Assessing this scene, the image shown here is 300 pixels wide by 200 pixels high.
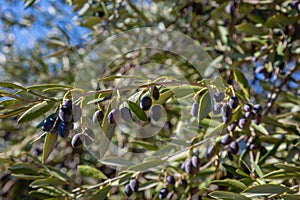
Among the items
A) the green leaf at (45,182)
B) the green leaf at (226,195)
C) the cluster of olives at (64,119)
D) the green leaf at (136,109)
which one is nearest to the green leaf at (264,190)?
the green leaf at (226,195)

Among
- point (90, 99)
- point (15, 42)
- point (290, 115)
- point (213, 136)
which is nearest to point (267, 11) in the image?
point (290, 115)

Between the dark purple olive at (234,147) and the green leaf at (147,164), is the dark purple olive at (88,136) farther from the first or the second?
the dark purple olive at (234,147)

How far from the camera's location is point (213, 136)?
4.24 feet

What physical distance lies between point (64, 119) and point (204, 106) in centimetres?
28

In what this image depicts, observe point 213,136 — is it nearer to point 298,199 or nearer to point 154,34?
point 298,199

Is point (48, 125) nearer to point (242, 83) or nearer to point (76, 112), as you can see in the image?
point (76, 112)

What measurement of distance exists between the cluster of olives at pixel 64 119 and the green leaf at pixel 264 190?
0.39 m

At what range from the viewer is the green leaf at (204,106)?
97cm

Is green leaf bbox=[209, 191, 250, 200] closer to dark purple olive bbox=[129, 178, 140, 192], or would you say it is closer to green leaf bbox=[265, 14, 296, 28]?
dark purple olive bbox=[129, 178, 140, 192]

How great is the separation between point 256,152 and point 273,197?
0.42m

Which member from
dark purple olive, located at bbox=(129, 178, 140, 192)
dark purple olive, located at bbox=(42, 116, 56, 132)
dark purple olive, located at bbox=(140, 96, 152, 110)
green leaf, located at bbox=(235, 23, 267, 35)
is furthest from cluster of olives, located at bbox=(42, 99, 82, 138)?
green leaf, located at bbox=(235, 23, 267, 35)

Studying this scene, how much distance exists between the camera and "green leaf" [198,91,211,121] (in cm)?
97

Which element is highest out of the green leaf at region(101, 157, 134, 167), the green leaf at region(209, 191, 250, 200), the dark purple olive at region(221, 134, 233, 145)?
the dark purple olive at region(221, 134, 233, 145)

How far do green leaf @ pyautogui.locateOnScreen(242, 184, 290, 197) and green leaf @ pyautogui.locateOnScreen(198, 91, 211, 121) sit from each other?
195 mm
